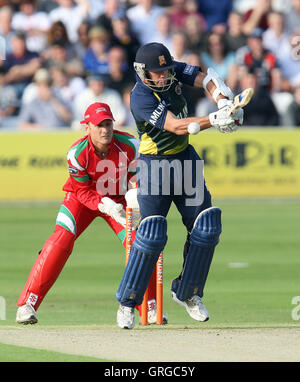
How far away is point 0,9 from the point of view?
18.3m

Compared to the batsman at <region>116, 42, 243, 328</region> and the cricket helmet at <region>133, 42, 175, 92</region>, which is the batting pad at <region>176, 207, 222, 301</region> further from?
the cricket helmet at <region>133, 42, 175, 92</region>

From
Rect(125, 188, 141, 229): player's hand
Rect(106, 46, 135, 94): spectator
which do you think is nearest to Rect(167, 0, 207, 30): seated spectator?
Rect(106, 46, 135, 94): spectator

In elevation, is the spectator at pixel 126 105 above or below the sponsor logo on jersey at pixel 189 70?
above

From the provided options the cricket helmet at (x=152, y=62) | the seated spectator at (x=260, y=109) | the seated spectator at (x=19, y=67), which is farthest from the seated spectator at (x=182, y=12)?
the cricket helmet at (x=152, y=62)

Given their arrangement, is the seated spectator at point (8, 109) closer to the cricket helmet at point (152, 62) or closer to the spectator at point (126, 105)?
the spectator at point (126, 105)

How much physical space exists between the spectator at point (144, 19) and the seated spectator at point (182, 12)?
0.45 metres

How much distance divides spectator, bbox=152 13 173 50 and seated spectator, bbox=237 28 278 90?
1.37 meters

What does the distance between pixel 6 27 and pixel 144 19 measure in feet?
8.81

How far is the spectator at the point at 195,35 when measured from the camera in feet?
60.4

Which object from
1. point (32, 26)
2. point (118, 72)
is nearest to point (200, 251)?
point (118, 72)

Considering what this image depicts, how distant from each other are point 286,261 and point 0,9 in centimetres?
910

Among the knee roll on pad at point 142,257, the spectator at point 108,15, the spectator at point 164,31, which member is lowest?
the knee roll on pad at point 142,257

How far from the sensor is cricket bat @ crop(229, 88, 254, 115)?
20.1 feet
